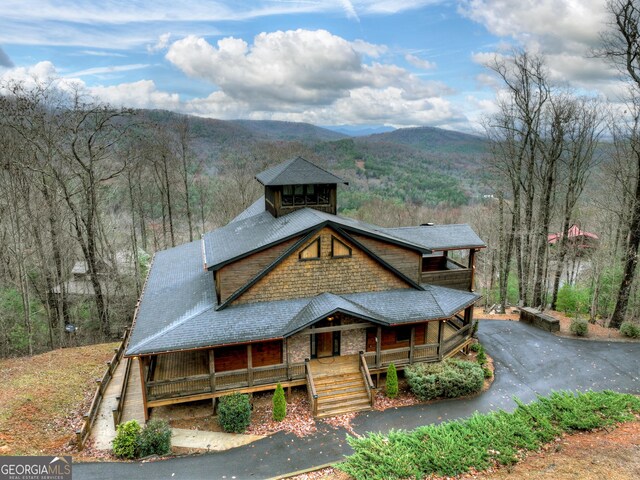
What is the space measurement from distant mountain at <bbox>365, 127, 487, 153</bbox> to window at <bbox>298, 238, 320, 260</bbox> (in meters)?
141

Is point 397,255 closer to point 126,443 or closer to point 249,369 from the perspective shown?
point 249,369

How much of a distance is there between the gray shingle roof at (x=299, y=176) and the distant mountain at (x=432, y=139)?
449 ft

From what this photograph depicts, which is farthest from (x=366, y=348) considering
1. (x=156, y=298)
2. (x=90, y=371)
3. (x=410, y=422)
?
(x=90, y=371)

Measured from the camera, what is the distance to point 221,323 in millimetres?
14812

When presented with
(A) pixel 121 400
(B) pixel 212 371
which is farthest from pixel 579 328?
(A) pixel 121 400

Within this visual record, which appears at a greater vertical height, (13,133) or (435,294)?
(13,133)

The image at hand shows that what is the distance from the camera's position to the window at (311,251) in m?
16.2

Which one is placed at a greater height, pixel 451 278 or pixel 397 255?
pixel 397 255

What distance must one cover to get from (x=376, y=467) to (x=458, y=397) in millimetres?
7457

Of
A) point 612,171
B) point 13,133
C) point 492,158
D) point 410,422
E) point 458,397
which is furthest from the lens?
point 492,158

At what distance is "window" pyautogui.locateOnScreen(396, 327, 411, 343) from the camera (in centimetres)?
1745

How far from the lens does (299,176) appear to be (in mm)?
18875

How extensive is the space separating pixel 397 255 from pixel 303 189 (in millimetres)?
5711

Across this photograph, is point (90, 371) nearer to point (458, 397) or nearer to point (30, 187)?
point (30, 187)
